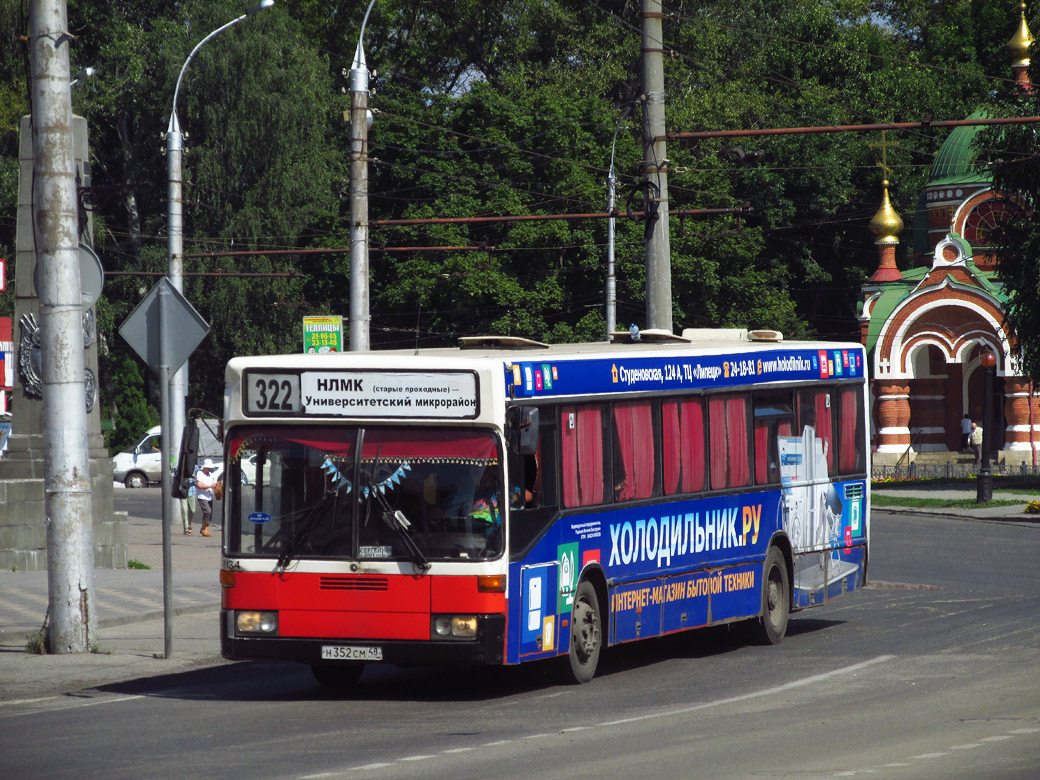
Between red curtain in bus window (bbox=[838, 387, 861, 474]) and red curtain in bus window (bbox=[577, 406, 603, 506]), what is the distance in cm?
459

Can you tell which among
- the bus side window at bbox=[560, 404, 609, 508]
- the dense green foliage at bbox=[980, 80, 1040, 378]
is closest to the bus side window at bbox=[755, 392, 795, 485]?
the bus side window at bbox=[560, 404, 609, 508]

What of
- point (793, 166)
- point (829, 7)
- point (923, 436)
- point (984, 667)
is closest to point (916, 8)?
point (829, 7)

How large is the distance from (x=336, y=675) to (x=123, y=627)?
474 cm

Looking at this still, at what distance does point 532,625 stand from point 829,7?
65810 mm

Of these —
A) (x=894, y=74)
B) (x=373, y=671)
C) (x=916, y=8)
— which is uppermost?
(x=916, y=8)

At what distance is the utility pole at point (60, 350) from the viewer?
46.3ft

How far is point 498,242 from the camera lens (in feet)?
189

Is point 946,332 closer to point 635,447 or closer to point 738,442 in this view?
point 738,442

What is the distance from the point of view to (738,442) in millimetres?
14867

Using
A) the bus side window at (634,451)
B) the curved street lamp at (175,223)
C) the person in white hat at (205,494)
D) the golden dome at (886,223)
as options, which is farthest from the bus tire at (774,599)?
the golden dome at (886,223)

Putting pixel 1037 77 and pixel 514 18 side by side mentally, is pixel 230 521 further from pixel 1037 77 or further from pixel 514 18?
pixel 514 18

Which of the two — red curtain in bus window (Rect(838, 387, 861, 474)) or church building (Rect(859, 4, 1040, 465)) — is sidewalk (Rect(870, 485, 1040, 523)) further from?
red curtain in bus window (Rect(838, 387, 861, 474))

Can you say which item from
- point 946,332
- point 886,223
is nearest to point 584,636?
point 946,332

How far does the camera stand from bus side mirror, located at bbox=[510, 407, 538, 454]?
37.8ft
